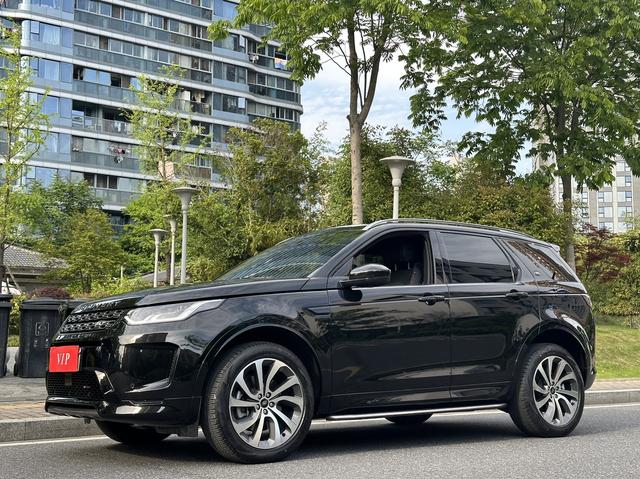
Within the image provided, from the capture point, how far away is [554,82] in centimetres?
2088

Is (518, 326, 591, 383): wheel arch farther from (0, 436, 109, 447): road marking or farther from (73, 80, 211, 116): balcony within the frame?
(73, 80, 211, 116): balcony

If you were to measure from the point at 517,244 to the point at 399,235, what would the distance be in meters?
1.45

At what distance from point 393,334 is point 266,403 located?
117cm

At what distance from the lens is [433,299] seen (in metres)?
6.61

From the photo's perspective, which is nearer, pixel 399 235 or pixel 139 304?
pixel 139 304

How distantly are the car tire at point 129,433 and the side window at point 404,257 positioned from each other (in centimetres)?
227

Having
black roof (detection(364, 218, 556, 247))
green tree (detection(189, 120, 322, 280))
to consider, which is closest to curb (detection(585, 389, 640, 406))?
Answer: black roof (detection(364, 218, 556, 247))

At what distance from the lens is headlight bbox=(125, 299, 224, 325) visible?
5.54m

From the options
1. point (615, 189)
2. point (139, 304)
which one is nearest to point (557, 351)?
point (139, 304)

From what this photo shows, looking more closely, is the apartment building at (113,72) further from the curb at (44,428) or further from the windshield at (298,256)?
the windshield at (298,256)

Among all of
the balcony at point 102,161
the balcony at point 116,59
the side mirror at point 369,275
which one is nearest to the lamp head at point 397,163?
the side mirror at point 369,275

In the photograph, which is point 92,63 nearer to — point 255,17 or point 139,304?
point 255,17

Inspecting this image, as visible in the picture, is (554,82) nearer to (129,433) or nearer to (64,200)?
(129,433)

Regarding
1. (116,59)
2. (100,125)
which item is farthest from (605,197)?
(100,125)
